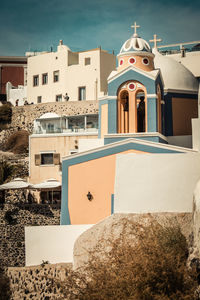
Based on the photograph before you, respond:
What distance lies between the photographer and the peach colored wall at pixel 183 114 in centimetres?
2588

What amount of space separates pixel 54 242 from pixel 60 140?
1235 cm

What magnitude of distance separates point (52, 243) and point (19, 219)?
680 centimetres

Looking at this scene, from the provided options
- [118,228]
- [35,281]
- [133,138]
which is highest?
[133,138]

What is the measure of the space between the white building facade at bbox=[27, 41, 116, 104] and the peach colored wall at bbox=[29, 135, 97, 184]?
9397 mm

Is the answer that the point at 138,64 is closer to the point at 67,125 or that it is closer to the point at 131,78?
the point at 131,78

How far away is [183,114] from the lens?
86.1 ft

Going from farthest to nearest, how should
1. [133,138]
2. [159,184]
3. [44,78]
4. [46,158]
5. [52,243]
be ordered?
1. [44,78]
2. [46,158]
3. [133,138]
4. [52,243]
5. [159,184]

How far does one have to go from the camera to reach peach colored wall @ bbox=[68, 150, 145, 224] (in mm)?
19859

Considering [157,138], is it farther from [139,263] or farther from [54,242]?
[139,263]

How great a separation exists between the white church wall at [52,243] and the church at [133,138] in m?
1.30

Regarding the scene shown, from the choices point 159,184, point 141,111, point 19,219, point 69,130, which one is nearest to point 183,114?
point 141,111

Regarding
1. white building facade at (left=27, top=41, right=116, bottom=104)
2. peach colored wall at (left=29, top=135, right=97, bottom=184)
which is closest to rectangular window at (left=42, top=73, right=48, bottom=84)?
white building facade at (left=27, top=41, right=116, bottom=104)

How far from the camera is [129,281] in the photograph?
1204 cm

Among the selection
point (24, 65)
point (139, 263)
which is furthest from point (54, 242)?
point (24, 65)
